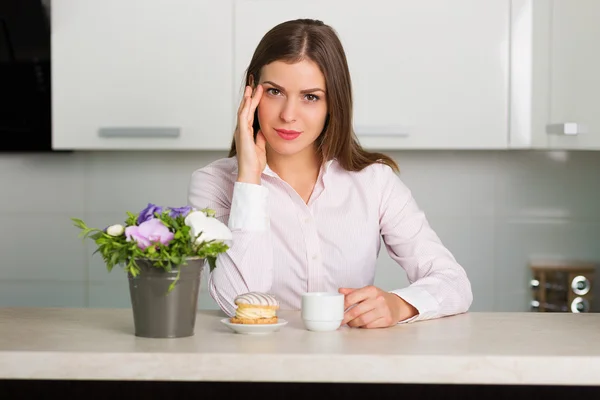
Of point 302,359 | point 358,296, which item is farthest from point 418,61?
point 302,359

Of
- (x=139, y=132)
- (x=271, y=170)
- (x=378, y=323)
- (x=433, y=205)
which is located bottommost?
(x=378, y=323)

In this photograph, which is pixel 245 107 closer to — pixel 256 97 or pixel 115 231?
pixel 256 97

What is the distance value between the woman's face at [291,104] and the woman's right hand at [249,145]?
0.03m

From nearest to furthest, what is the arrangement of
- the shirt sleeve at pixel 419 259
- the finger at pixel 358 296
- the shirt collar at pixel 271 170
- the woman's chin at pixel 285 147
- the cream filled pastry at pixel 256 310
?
1. the cream filled pastry at pixel 256 310
2. the finger at pixel 358 296
3. the shirt sleeve at pixel 419 259
4. the woman's chin at pixel 285 147
5. the shirt collar at pixel 271 170

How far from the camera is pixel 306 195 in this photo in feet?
6.99

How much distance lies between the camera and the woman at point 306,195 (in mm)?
1857

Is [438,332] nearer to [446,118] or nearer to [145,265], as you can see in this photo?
[145,265]

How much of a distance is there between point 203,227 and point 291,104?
1.94ft

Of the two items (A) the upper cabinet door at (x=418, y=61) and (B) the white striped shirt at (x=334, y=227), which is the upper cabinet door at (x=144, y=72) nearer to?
(A) the upper cabinet door at (x=418, y=61)

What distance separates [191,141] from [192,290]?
4.51 ft

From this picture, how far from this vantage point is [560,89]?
8.29 feet

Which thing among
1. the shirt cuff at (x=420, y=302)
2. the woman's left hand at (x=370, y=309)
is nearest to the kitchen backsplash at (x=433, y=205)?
the shirt cuff at (x=420, y=302)

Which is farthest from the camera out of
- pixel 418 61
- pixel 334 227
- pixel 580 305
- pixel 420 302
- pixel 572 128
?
pixel 580 305

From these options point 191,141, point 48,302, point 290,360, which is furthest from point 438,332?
point 48,302
